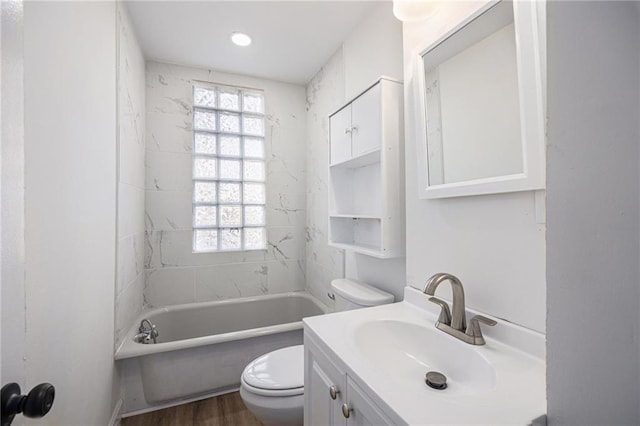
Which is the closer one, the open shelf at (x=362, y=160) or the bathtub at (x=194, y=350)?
the open shelf at (x=362, y=160)

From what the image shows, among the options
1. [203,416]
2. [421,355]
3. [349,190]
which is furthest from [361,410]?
[203,416]

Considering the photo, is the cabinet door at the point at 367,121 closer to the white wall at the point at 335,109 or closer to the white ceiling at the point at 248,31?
the white wall at the point at 335,109

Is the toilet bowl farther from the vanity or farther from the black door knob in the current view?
the black door knob

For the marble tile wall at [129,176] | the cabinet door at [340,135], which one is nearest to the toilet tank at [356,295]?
the cabinet door at [340,135]

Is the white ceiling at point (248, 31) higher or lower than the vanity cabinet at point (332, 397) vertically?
higher

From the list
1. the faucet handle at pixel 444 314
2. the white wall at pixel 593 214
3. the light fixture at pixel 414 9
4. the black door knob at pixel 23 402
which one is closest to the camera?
the white wall at pixel 593 214

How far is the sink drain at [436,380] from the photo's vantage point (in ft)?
2.80

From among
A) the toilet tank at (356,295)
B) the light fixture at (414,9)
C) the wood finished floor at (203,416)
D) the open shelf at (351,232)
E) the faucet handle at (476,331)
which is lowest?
the wood finished floor at (203,416)

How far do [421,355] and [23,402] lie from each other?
1.03 metres

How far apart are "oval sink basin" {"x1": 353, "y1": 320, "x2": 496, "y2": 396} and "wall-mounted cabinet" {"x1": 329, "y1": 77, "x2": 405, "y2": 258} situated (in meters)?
0.43

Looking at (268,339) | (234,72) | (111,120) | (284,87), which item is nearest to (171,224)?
(111,120)

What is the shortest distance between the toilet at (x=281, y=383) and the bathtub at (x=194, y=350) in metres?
0.46

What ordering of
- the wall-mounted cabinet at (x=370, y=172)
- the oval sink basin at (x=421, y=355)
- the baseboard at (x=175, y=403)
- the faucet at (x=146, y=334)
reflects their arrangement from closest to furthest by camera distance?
the oval sink basin at (x=421, y=355), the wall-mounted cabinet at (x=370, y=172), the baseboard at (x=175, y=403), the faucet at (x=146, y=334)

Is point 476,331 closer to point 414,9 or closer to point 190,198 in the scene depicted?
point 414,9
